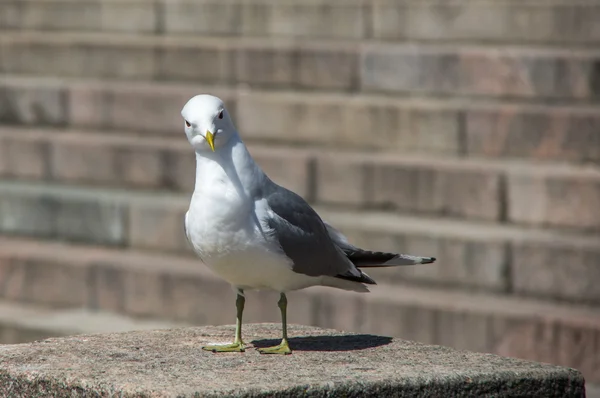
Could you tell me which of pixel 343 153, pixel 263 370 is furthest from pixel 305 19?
pixel 263 370

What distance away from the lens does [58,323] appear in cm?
1031

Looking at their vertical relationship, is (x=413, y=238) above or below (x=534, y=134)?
below

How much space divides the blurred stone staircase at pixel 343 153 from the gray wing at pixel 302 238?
127 inches

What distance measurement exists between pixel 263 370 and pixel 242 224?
630 millimetres

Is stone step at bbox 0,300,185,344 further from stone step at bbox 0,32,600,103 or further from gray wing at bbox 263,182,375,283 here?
gray wing at bbox 263,182,375,283

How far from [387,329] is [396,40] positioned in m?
2.77

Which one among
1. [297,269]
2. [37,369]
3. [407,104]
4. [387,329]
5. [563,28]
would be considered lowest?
[387,329]

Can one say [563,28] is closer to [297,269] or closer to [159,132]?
[159,132]

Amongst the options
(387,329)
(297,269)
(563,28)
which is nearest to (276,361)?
(297,269)

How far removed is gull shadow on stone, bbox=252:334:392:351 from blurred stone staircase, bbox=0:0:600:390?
2.79 meters

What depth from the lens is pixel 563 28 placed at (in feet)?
31.4

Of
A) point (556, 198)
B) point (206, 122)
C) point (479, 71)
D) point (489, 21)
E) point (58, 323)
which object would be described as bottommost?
point (58, 323)

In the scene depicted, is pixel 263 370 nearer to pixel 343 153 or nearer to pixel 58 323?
pixel 343 153

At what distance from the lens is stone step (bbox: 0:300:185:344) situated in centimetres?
1010
